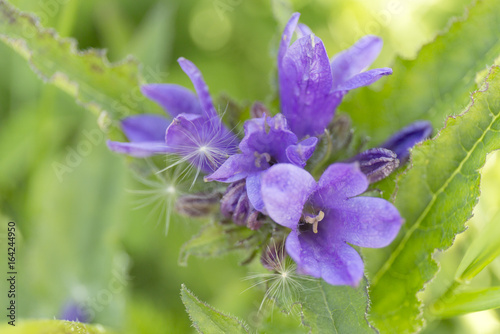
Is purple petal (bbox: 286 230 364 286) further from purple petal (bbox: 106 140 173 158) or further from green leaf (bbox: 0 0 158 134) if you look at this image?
green leaf (bbox: 0 0 158 134)

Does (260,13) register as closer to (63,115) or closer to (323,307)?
(63,115)

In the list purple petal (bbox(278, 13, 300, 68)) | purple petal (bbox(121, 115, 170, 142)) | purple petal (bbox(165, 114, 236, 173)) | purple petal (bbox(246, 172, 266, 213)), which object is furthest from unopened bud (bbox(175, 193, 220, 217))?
purple petal (bbox(278, 13, 300, 68))

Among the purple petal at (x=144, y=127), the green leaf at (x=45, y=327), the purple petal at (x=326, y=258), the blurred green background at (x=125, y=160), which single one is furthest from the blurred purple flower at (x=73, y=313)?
the purple petal at (x=326, y=258)

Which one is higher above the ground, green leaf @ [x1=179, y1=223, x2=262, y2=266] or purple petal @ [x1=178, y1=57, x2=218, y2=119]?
purple petal @ [x1=178, y1=57, x2=218, y2=119]

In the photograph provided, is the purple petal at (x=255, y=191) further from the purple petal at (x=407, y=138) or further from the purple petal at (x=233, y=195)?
the purple petal at (x=407, y=138)

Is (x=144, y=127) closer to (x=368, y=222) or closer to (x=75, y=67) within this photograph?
(x=75, y=67)

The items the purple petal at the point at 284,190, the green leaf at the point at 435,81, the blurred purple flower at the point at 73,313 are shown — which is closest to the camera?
the purple petal at the point at 284,190

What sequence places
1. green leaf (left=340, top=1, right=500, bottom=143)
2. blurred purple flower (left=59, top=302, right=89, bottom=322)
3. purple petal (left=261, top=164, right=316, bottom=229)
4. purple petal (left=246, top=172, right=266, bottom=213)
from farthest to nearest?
blurred purple flower (left=59, top=302, right=89, bottom=322), green leaf (left=340, top=1, right=500, bottom=143), purple petal (left=246, top=172, right=266, bottom=213), purple petal (left=261, top=164, right=316, bottom=229)

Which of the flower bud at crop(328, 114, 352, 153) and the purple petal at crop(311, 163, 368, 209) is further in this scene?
the flower bud at crop(328, 114, 352, 153)
